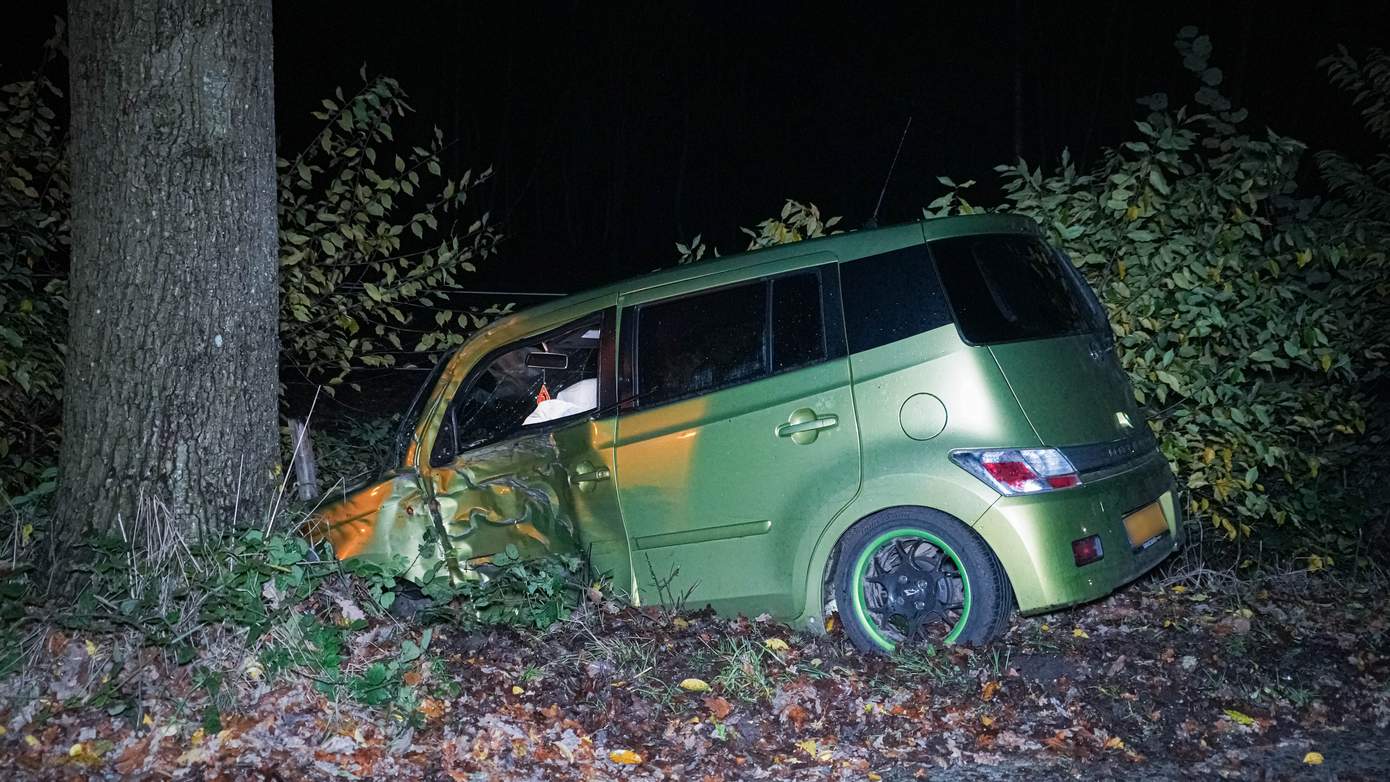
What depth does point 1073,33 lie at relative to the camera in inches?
1375

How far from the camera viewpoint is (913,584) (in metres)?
4.80

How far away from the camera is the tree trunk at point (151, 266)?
4.50m

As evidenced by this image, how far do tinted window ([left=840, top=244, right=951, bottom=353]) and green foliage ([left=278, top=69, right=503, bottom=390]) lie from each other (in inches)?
93.0

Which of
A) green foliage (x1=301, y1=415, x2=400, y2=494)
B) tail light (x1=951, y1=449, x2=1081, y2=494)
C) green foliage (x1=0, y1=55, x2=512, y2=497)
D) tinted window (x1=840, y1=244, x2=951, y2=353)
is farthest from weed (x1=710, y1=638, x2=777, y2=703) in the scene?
green foliage (x1=301, y1=415, x2=400, y2=494)

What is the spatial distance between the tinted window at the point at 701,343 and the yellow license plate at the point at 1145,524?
5.57 feet

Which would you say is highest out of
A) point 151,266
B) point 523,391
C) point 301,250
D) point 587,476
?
point 301,250

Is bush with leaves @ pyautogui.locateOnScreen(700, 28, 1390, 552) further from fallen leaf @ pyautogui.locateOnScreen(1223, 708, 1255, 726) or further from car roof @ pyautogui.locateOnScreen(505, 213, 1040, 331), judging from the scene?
fallen leaf @ pyautogui.locateOnScreen(1223, 708, 1255, 726)

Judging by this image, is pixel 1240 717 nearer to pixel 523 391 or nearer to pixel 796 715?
→ pixel 796 715

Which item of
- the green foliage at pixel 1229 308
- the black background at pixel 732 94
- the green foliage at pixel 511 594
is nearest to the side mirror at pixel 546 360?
the green foliage at pixel 511 594

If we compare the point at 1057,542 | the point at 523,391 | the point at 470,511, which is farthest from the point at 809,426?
the point at 470,511

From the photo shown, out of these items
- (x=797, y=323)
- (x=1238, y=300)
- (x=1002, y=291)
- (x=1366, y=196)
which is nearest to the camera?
(x=1002, y=291)

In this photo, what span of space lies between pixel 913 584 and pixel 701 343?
1.46 metres

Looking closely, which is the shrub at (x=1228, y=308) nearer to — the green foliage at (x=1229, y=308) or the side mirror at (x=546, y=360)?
the green foliage at (x=1229, y=308)

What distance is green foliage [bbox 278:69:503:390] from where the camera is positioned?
641 centimetres
